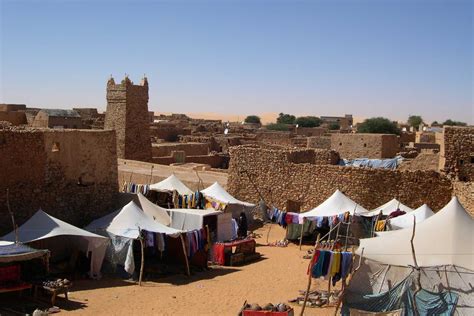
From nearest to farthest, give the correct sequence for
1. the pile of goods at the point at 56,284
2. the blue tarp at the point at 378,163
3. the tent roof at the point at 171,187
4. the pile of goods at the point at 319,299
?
1. the pile of goods at the point at 56,284
2. the pile of goods at the point at 319,299
3. the tent roof at the point at 171,187
4. the blue tarp at the point at 378,163

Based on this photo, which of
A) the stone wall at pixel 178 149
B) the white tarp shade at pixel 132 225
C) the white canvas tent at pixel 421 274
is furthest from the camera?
the stone wall at pixel 178 149

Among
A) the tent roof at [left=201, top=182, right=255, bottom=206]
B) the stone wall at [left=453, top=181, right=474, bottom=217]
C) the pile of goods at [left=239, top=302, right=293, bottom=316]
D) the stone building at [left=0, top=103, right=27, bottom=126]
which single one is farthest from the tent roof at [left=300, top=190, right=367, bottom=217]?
the stone building at [left=0, top=103, right=27, bottom=126]

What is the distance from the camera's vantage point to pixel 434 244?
427 inches

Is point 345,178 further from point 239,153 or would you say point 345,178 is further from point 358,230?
point 239,153

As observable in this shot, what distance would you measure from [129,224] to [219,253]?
2825mm

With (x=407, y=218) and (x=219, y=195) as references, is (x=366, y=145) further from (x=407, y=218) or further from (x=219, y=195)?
(x=407, y=218)

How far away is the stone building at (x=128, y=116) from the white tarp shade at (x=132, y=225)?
658 inches

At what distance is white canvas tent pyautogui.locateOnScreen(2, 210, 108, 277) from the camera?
12750mm

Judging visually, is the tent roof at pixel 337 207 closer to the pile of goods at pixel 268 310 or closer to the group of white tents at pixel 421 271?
the group of white tents at pixel 421 271

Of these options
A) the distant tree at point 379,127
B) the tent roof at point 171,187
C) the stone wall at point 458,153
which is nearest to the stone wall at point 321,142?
the tent roof at point 171,187

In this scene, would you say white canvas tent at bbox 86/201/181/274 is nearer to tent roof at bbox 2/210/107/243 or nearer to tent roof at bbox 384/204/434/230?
tent roof at bbox 2/210/107/243

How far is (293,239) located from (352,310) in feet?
26.8

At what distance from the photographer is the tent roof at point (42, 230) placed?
12.7m

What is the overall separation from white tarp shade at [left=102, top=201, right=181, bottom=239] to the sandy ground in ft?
3.64
